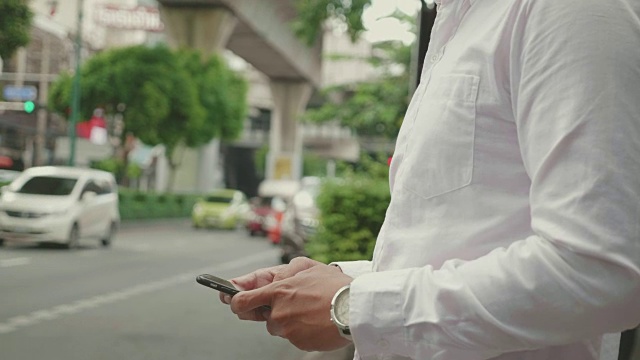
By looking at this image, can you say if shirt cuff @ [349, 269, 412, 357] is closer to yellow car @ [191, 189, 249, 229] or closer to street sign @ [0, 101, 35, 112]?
street sign @ [0, 101, 35, 112]

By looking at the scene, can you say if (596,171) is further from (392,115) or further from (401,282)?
(392,115)

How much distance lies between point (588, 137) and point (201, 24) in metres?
12.4

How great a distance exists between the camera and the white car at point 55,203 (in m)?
2.76

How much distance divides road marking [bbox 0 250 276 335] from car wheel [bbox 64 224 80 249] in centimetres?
30

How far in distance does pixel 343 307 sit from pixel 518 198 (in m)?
0.19

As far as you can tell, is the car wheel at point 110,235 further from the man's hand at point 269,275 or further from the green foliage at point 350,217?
the man's hand at point 269,275

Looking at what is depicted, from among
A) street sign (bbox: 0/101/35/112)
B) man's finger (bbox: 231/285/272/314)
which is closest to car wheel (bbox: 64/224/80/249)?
street sign (bbox: 0/101/35/112)

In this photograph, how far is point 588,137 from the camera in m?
0.69

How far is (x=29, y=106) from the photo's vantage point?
279 cm

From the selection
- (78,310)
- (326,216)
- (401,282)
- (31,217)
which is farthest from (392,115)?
(401,282)

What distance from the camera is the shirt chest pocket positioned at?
2.60ft

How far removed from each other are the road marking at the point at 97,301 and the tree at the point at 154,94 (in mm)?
812

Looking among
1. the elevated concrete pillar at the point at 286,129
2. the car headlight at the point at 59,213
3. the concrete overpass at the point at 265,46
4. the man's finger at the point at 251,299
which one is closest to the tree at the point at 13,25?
the car headlight at the point at 59,213

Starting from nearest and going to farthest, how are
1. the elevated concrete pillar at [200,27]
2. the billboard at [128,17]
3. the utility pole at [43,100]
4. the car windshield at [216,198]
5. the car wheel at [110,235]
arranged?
the utility pole at [43,100] < the billboard at [128,17] < the car wheel at [110,235] < the car windshield at [216,198] < the elevated concrete pillar at [200,27]
